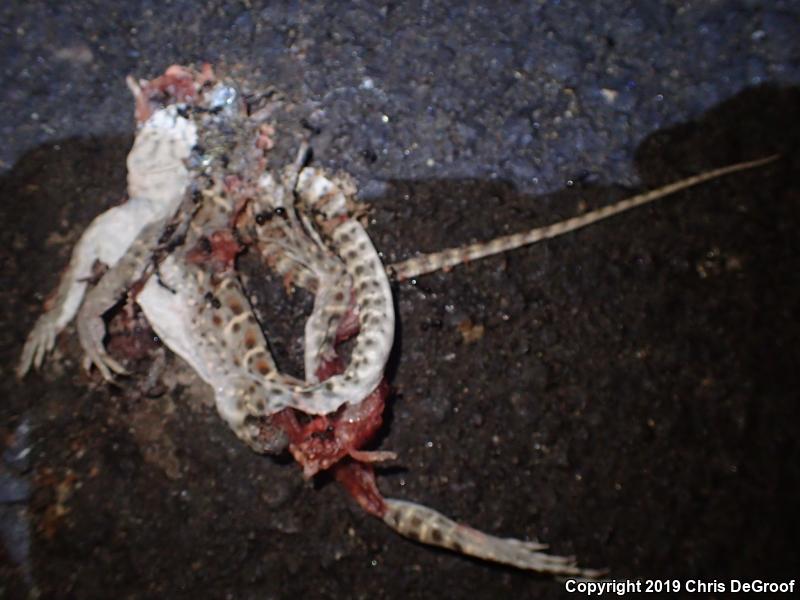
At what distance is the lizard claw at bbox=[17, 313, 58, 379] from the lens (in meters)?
3.09

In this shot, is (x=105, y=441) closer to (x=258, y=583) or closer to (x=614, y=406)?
(x=258, y=583)

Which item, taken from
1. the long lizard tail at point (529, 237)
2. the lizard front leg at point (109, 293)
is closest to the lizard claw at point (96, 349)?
the lizard front leg at point (109, 293)

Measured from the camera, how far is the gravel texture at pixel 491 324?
291 cm

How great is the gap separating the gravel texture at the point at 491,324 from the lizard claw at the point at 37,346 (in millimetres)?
66

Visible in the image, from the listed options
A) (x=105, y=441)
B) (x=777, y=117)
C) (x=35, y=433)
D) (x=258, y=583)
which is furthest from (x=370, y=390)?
(x=777, y=117)

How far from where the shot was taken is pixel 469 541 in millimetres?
2707

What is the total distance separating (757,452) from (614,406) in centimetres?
68

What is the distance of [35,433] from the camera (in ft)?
9.94

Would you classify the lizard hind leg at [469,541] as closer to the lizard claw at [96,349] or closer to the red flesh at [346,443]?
the red flesh at [346,443]

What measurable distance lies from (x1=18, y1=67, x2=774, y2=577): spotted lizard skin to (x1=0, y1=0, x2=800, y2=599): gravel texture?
0.13m

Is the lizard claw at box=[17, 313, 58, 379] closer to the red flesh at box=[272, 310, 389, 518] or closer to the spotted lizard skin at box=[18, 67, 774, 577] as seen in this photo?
the spotted lizard skin at box=[18, 67, 774, 577]

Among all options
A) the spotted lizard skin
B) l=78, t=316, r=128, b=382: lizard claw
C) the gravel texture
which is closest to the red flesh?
the spotted lizard skin

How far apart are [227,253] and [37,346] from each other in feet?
3.39

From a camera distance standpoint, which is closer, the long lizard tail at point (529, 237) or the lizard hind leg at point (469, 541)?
the lizard hind leg at point (469, 541)
